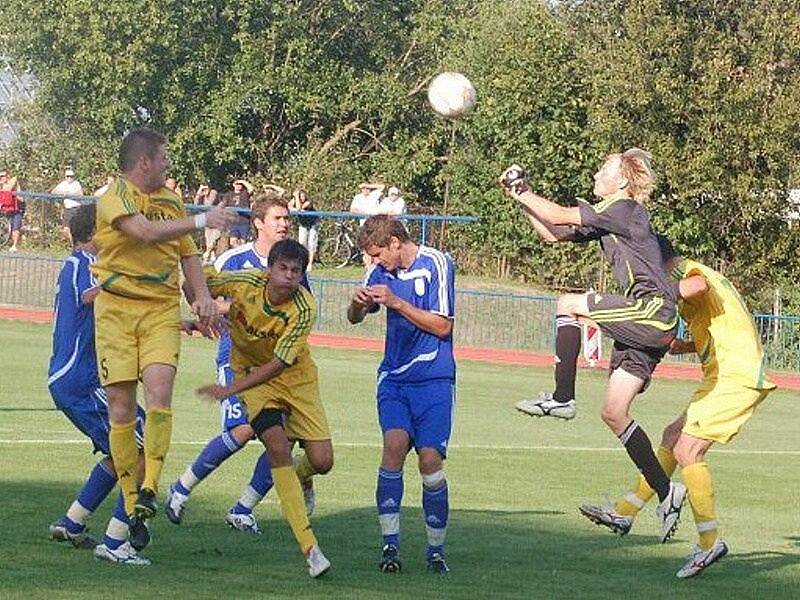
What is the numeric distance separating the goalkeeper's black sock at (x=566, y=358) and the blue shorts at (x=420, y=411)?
169 cm

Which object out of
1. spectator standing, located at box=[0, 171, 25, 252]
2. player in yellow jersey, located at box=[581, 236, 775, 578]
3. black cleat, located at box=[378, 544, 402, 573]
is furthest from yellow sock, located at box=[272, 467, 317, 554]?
spectator standing, located at box=[0, 171, 25, 252]

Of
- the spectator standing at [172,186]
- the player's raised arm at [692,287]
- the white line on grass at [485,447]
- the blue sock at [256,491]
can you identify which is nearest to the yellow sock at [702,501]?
the player's raised arm at [692,287]

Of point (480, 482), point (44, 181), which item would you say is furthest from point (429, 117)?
point (480, 482)

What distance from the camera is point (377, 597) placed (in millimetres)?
8789

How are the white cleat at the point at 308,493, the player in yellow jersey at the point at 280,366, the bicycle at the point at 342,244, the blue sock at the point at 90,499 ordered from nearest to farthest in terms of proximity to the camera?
the player in yellow jersey at the point at 280,366
the blue sock at the point at 90,499
the white cleat at the point at 308,493
the bicycle at the point at 342,244

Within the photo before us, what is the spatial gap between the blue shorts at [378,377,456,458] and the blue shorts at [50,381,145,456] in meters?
1.40

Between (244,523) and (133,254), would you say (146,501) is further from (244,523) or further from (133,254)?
(244,523)

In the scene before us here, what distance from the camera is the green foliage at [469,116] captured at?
37.7 metres

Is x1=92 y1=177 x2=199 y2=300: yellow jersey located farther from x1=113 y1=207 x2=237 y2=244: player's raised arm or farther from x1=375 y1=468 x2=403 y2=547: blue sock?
x1=375 y1=468 x2=403 y2=547: blue sock

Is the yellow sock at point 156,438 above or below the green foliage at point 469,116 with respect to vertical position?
below

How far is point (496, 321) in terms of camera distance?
110 ft

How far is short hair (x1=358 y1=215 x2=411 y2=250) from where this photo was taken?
10.0 m

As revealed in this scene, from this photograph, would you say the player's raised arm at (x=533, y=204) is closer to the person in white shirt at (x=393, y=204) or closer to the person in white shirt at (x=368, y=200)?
the person in white shirt at (x=393, y=204)

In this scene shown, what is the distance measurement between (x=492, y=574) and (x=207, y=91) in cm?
4073
